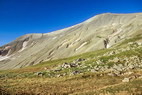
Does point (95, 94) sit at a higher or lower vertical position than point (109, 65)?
lower

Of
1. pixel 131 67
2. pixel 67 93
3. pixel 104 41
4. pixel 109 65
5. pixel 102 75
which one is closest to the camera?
pixel 67 93

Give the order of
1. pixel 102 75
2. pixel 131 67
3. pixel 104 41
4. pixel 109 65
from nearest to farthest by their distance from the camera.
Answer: pixel 102 75
pixel 131 67
pixel 109 65
pixel 104 41

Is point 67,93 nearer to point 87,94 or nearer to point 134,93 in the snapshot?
point 87,94

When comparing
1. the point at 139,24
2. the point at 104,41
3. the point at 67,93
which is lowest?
the point at 67,93

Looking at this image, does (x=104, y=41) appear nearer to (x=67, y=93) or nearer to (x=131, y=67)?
(x=131, y=67)

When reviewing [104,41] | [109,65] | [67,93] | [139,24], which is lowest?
[67,93]

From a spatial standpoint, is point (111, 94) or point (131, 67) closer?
point (111, 94)

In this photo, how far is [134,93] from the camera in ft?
83.1

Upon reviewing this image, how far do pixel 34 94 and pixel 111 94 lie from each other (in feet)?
49.3

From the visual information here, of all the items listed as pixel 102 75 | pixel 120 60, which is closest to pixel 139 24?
pixel 120 60

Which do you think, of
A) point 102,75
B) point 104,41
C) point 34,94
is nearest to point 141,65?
point 102,75

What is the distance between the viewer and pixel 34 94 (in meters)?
34.3

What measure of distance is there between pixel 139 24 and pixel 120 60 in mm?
140730

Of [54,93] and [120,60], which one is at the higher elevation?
[120,60]
